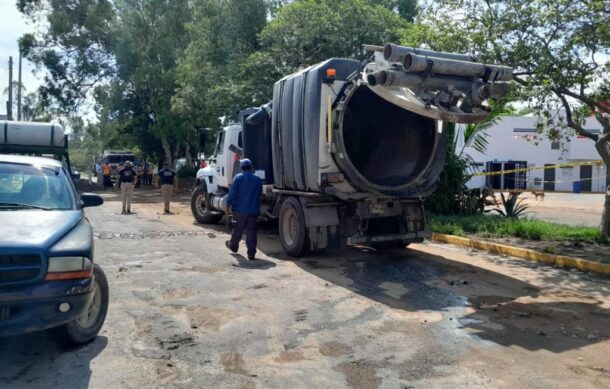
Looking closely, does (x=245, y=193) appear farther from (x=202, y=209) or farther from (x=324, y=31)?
(x=324, y=31)

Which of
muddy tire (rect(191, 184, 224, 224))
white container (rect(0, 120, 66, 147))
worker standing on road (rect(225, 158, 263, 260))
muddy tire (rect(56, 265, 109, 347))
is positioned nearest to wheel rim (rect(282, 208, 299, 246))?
worker standing on road (rect(225, 158, 263, 260))

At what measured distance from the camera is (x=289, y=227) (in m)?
10.3

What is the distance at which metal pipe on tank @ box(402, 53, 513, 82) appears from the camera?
727cm

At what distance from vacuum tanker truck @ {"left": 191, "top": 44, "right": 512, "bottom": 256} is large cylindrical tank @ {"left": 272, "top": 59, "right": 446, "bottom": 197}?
0.02 meters

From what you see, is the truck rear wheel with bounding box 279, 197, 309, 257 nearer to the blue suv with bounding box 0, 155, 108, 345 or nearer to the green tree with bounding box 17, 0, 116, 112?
the blue suv with bounding box 0, 155, 108, 345

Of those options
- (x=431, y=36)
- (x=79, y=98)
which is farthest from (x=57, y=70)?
(x=431, y=36)

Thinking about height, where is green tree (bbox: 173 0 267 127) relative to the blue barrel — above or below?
above

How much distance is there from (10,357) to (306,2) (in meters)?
16.7

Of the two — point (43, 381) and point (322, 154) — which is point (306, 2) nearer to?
point (322, 154)

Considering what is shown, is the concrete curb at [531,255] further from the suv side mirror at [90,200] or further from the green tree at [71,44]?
the green tree at [71,44]

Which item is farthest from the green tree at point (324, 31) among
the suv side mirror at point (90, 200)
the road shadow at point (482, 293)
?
the suv side mirror at point (90, 200)

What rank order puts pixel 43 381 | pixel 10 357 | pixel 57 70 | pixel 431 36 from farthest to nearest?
pixel 57 70, pixel 431 36, pixel 10 357, pixel 43 381

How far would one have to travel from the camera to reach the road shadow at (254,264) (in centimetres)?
898

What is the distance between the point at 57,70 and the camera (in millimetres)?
32375
